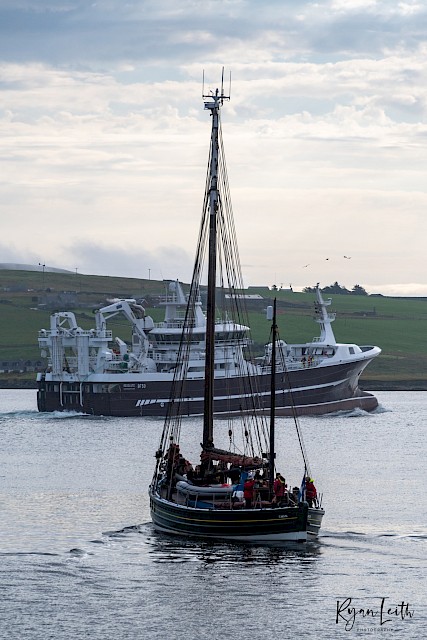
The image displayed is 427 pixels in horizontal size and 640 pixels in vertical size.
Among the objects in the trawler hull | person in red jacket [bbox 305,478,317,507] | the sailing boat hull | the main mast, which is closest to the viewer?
the sailing boat hull

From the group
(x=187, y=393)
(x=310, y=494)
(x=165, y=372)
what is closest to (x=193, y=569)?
(x=310, y=494)

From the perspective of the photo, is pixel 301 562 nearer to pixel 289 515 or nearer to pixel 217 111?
pixel 289 515

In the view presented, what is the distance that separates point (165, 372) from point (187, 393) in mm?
5416

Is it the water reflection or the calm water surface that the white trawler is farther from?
the water reflection

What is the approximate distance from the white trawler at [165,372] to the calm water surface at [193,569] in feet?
183

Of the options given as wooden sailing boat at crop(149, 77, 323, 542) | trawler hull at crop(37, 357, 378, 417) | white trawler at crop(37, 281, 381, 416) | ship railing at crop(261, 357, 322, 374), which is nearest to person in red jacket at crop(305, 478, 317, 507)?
wooden sailing boat at crop(149, 77, 323, 542)

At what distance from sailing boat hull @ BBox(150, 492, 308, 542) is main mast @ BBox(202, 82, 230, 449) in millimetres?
6857

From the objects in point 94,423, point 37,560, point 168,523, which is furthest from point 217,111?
point 94,423

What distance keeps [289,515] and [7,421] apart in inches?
3473

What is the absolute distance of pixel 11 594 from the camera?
43.0 m

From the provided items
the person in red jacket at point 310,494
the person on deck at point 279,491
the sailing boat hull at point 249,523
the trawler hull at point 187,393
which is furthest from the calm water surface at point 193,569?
the trawler hull at point 187,393

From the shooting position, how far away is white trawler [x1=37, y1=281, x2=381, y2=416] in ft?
447
